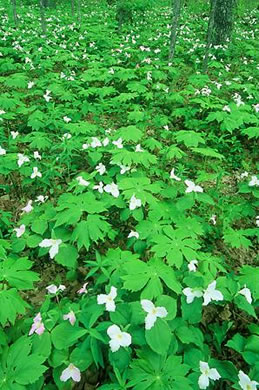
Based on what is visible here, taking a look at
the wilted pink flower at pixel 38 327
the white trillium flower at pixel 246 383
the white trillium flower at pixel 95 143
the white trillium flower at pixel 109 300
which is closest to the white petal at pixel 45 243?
the wilted pink flower at pixel 38 327

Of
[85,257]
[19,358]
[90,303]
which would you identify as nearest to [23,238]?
[85,257]

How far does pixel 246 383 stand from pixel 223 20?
918 centimetres

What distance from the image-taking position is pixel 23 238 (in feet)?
8.39

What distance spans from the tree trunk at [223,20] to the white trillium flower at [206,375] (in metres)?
8.40

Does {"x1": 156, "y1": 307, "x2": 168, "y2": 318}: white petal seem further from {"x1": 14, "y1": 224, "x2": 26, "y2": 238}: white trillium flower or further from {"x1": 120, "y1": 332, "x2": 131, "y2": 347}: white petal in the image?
{"x1": 14, "y1": 224, "x2": 26, "y2": 238}: white trillium flower

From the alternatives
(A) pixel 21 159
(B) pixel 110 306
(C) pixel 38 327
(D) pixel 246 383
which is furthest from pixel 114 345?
(A) pixel 21 159

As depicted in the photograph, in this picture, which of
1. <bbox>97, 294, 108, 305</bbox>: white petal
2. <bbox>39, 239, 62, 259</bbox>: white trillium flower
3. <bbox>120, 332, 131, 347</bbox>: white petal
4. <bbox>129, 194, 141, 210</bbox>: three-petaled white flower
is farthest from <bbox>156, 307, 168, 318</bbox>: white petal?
<bbox>129, 194, 141, 210</bbox>: three-petaled white flower

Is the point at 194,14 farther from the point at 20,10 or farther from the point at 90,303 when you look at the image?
the point at 90,303

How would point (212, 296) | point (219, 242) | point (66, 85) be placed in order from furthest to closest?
1. point (66, 85)
2. point (219, 242)
3. point (212, 296)

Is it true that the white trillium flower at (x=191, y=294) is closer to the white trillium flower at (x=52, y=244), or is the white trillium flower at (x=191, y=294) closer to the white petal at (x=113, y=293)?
the white petal at (x=113, y=293)

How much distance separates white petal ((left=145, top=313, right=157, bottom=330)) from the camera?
5.48ft

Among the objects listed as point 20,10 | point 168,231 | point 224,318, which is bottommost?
point 224,318

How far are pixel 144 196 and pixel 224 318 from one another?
3.92 feet

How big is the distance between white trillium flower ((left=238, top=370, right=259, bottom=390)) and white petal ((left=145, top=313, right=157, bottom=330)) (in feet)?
1.73
